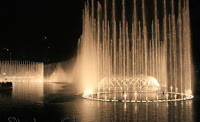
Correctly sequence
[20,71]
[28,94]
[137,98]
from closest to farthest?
1. [137,98]
2. [28,94]
3. [20,71]

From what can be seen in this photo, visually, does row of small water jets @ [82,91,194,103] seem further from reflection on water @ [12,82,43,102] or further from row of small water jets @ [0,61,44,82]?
row of small water jets @ [0,61,44,82]

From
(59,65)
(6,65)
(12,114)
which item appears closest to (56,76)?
(59,65)

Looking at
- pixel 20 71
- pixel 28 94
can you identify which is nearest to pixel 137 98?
pixel 28 94

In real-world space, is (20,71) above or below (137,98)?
above

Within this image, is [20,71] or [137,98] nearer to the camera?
[137,98]

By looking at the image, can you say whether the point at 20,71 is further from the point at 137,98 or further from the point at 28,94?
the point at 137,98

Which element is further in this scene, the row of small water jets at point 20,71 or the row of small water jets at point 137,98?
the row of small water jets at point 20,71

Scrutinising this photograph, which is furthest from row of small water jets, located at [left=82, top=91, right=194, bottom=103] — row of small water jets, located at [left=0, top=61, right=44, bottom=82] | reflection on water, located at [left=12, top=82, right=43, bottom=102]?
row of small water jets, located at [left=0, top=61, right=44, bottom=82]

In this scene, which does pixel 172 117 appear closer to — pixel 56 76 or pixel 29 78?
pixel 29 78

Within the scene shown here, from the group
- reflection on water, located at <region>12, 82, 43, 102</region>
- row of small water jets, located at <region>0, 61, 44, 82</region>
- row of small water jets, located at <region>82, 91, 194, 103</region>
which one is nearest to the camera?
row of small water jets, located at <region>82, 91, 194, 103</region>

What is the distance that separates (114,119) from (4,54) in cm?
6638

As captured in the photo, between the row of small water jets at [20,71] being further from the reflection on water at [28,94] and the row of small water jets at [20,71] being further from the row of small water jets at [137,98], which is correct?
the row of small water jets at [137,98]

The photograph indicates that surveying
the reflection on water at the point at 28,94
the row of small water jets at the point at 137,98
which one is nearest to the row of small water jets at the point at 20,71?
the reflection on water at the point at 28,94

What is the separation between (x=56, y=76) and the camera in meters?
65.7
